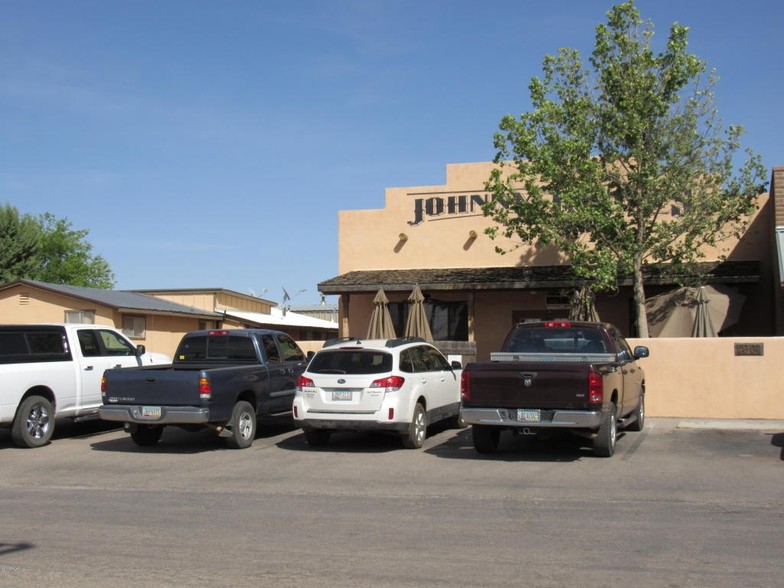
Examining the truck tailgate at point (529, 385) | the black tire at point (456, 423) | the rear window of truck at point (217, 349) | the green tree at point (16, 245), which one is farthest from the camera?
the green tree at point (16, 245)

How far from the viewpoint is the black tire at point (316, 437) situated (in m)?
13.5

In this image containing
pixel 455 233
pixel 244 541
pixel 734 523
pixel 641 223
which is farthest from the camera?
pixel 455 233

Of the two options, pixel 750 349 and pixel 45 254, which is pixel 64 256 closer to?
pixel 45 254

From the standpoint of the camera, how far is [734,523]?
790 centimetres

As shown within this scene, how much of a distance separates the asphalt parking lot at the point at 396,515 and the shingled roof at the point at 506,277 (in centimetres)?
713

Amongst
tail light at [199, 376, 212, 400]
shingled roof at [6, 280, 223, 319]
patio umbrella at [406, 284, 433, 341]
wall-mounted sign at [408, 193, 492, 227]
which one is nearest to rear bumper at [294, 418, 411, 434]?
tail light at [199, 376, 212, 400]

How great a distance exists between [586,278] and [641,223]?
5.73 feet

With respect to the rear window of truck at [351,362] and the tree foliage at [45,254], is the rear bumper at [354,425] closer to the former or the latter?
the rear window of truck at [351,362]

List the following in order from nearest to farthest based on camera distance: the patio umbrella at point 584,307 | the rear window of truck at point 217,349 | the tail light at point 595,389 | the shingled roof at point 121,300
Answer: the tail light at point 595,389
the rear window of truck at point 217,349
the patio umbrella at point 584,307
the shingled roof at point 121,300

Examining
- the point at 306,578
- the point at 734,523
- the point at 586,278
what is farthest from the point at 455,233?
the point at 306,578

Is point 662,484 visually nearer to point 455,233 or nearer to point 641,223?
point 641,223

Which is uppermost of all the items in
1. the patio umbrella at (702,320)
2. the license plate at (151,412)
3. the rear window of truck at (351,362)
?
the patio umbrella at (702,320)

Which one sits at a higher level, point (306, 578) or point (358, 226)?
point (358, 226)

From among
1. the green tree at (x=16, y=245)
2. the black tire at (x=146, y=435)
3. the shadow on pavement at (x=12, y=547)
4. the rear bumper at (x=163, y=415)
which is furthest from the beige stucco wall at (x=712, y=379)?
the green tree at (x=16, y=245)
